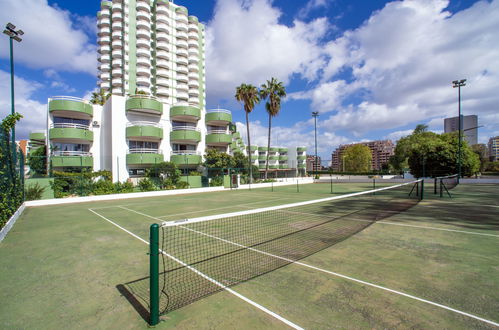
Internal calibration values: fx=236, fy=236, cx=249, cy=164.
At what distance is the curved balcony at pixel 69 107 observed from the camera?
28656 millimetres

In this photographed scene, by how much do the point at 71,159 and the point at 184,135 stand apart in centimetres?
1390

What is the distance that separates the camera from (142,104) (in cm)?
3145

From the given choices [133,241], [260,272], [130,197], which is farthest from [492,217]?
[130,197]

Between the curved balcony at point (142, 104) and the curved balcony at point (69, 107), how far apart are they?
5014mm

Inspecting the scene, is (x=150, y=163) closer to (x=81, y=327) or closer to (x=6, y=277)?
(x=6, y=277)

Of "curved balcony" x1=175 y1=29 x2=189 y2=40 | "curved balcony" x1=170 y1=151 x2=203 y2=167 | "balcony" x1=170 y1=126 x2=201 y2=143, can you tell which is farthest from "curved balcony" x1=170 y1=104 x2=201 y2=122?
"curved balcony" x1=175 y1=29 x2=189 y2=40

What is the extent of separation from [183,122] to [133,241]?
103ft

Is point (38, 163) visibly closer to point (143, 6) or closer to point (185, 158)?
point (185, 158)

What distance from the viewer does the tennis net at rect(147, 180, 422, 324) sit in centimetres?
471

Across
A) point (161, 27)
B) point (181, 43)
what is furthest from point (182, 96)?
point (161, 27)

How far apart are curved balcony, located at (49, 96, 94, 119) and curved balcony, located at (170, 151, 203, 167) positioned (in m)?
12.2

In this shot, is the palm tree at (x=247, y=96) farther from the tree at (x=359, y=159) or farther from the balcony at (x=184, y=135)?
the tree at (x=359, y=159)

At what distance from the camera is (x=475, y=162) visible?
34.8 meters

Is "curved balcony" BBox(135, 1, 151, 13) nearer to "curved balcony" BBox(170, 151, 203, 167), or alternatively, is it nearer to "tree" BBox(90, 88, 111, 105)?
"tree" BBox(90, 88, 111, 105)
